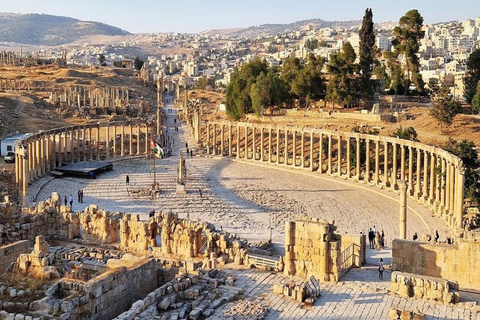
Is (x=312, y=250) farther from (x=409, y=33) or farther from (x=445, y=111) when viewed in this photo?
(x=409, y=33)

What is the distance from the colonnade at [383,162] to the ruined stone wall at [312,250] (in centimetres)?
1416

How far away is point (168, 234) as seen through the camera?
2420 centimetres

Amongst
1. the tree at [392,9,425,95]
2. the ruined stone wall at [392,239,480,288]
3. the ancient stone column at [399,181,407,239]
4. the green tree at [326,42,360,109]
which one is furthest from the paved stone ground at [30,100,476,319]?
the tree at [392,9,425,95]

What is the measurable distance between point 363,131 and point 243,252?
3130 cm

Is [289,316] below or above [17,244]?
below

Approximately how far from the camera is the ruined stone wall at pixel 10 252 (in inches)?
756

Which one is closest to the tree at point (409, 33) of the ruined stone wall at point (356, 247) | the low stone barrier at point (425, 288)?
the ruined stone wall at point (356, 247)

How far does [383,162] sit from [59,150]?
25530 mm

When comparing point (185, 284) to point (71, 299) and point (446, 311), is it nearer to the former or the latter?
point (71, 299)

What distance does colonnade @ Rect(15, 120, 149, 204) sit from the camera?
39844 mm

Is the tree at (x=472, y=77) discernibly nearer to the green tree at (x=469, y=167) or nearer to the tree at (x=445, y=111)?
the tree at (x=445, y=111)

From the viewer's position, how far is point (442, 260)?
65.6 feet

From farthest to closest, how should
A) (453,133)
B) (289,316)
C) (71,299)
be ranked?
(453,133)
(289,316)
(71,299)

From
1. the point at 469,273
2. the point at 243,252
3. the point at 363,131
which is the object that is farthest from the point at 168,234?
the point at 363,131
